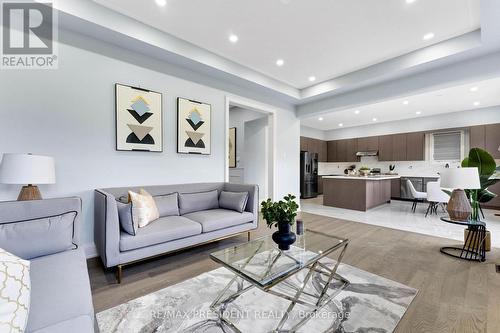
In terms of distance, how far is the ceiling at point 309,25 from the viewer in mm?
2424

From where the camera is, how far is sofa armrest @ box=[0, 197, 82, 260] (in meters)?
1.51

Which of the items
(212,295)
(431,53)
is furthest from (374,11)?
(212,295)

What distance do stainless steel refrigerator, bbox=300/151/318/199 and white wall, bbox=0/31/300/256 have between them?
522 centimetres

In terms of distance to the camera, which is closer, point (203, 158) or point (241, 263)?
point (241, 263)

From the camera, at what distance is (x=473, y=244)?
274 cm

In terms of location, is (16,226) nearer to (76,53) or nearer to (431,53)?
(76,53)

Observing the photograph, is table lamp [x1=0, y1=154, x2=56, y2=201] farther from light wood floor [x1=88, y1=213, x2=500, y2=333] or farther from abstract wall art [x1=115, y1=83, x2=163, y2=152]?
light wood floor [x1=88, y1=213, x2=500, y2=333]

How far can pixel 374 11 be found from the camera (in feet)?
8.18

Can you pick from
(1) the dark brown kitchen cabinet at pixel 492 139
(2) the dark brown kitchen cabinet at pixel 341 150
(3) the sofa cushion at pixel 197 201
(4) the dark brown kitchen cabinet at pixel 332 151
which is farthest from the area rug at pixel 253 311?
(4) the dark brown kitchen cabinet at pixel 332 151

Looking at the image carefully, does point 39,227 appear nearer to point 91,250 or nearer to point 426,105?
point 91,250

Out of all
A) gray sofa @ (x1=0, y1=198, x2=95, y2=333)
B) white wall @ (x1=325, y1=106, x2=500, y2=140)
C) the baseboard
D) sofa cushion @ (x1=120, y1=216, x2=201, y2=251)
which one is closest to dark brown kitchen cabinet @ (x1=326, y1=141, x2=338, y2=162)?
white wall @ (x1=325, y1=106, x2=500, y2=140)

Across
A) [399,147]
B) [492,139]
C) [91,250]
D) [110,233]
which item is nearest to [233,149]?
[91,250]

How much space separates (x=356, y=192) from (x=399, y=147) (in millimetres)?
3340

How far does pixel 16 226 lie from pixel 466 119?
377 inches
